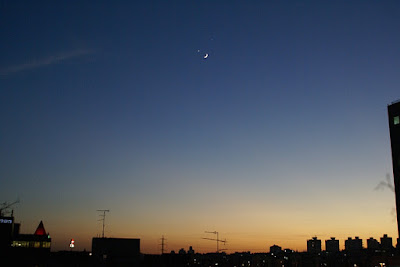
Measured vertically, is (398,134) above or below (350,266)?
above

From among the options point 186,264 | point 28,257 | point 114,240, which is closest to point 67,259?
point 28,257

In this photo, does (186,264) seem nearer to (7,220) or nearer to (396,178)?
(7,220)

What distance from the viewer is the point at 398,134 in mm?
77438

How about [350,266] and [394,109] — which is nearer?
[394,109]

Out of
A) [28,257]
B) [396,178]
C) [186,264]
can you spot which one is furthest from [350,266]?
[28,257]

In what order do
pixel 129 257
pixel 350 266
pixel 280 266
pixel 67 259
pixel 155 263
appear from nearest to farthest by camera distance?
pixel 67 259
pixel 155 263
pixel 129 257
pixel 350 266
pixel 280 266

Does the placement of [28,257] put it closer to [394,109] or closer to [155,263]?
[155,263]

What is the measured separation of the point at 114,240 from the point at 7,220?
133 feet

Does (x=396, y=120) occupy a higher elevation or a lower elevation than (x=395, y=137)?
higher

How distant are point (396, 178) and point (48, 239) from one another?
108 meters

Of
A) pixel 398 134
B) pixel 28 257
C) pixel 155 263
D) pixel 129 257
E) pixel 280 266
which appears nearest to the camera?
pixel 398 134

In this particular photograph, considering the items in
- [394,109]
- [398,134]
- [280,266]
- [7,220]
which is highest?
[394,109]

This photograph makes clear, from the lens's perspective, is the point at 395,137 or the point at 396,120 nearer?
the point at 396,120

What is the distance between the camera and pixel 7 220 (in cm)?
9981
